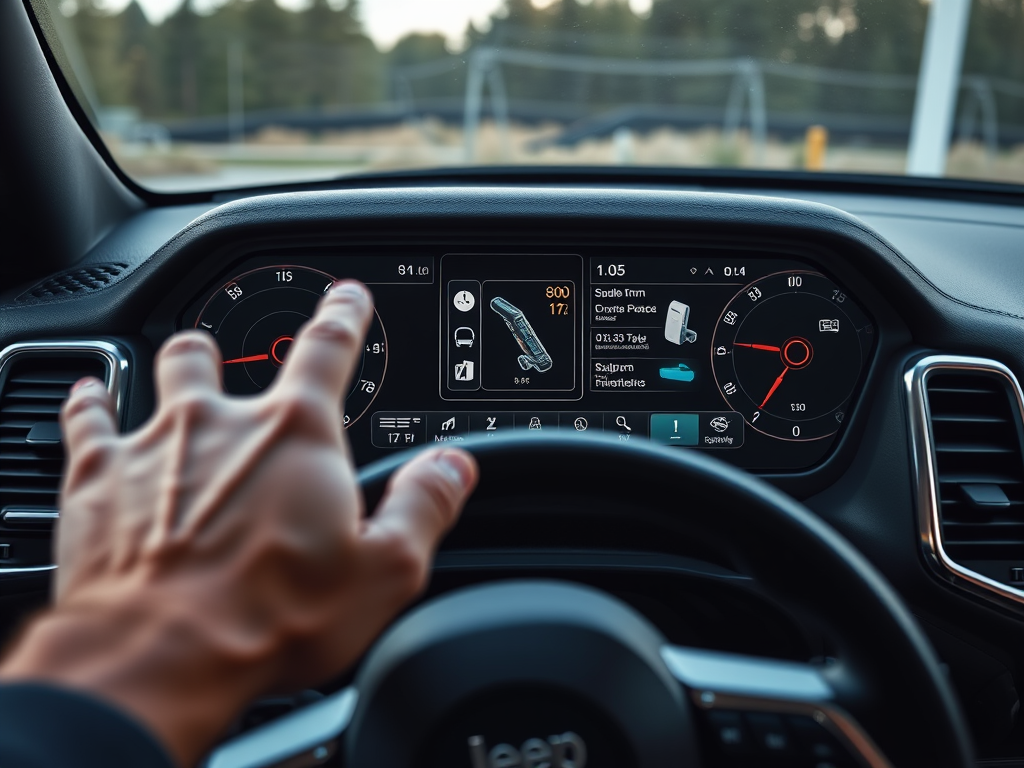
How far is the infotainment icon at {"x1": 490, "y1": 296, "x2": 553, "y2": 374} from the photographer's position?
6.91 feet

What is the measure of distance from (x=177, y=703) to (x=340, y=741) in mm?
283

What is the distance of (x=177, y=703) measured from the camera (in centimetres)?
75

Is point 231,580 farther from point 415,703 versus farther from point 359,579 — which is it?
point 415,703

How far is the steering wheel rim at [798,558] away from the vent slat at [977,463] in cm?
97

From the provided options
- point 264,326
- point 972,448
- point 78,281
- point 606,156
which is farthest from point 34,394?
point 972,448

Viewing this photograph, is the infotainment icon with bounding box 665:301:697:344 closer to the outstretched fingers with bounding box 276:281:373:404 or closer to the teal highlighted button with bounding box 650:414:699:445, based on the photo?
the teal highlighted button with bounding box 650:414:699:445

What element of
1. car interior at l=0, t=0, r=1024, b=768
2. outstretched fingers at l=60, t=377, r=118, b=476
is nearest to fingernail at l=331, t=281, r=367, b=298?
outstretched fingers at l=60, t=377, r=118, b=476

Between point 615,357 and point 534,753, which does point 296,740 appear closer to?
point 534,753

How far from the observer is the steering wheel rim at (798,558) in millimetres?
1012

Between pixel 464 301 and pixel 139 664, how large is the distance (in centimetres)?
145

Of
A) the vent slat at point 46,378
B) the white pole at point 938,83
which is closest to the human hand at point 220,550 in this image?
the vent slat at point 46,378

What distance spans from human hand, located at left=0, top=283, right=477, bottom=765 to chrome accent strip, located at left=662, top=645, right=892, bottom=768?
314 millimetres

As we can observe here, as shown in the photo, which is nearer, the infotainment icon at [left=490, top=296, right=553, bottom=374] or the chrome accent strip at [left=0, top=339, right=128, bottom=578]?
the chrome accent strip at [left=0, top=339, right=128, bottom=578]

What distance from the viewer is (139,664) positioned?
732mm
